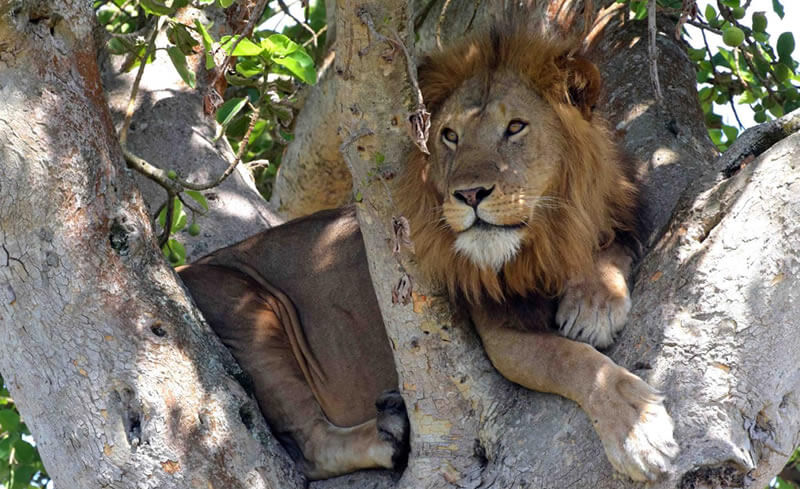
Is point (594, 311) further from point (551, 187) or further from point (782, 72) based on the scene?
point (782, 72)

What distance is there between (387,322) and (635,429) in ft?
3.73

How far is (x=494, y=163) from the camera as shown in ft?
14.4

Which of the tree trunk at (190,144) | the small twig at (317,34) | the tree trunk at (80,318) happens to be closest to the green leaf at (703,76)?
the small twig at (317,34)

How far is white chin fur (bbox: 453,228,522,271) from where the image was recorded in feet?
14.1

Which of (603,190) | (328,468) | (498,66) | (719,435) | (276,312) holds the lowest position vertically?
(328,468)

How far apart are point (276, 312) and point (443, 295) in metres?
1.33

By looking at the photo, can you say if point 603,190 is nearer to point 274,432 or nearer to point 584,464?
point 584,464

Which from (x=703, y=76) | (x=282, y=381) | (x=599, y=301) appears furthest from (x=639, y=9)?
(x=282, y=381)

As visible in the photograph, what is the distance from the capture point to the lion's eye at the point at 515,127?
15.0 feet

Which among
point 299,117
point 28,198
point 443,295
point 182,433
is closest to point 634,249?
point 443,295

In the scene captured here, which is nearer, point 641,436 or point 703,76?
point 641,436

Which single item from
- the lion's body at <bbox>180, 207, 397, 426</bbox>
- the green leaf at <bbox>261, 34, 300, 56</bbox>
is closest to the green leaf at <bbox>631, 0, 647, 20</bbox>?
the lion's body at <bbox>180, 207, 397, 426</bbox>

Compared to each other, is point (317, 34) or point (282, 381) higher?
point (317, 34)

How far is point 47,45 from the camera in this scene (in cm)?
399
